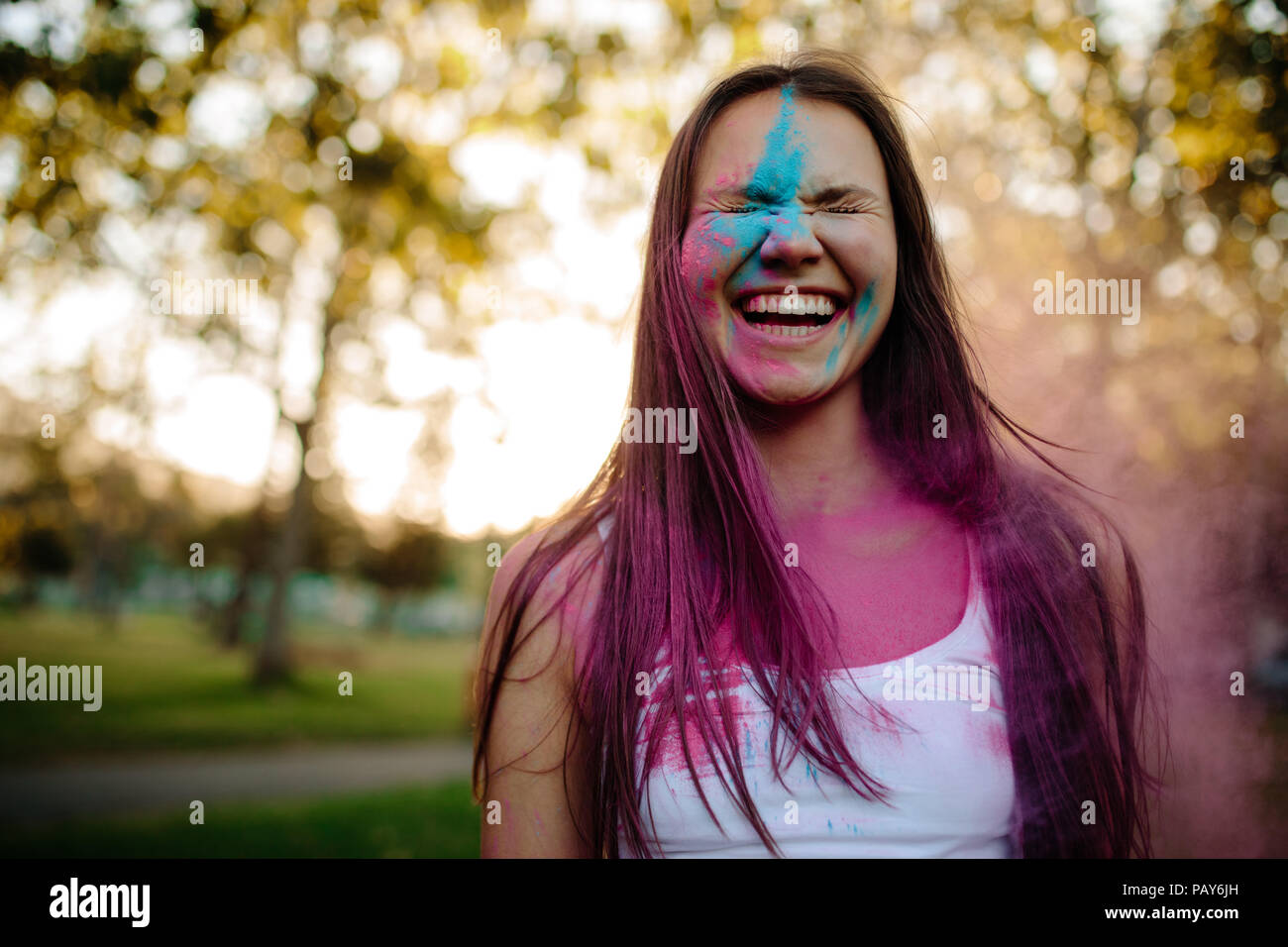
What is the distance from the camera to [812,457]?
6.37ft

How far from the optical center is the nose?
71.8 inches

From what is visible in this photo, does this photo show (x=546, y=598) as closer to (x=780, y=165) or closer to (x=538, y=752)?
(x=538, y=752)

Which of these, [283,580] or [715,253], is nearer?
[715,253]

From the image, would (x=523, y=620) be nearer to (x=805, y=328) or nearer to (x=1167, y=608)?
(x=805, y=328)

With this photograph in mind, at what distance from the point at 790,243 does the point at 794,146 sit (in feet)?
0.78
